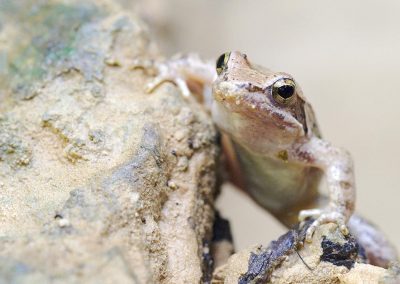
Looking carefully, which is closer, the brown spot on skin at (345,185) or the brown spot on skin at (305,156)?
the brown spot on skin at (345,185)

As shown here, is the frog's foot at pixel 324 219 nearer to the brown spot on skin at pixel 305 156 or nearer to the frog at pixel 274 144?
the frog at pixel 274 144

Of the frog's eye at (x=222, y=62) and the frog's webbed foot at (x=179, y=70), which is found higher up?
the frog's eye at (x=222, y=62)

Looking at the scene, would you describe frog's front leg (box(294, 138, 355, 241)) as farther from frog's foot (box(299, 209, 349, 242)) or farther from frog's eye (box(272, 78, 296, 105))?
frog's eye (box(272, 78, 296, 105))

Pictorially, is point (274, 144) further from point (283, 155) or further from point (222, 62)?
point (222, 62)

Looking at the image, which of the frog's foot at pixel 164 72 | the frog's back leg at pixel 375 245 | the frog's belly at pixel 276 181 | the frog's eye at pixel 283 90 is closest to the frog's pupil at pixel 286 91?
the frog's eye at pixel 283 90

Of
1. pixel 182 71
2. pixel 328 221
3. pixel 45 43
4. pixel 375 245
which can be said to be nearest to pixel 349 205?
pixel 328 221

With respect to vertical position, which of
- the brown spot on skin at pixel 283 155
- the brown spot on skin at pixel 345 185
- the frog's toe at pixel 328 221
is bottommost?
the frog's toe at pixel 328 221
